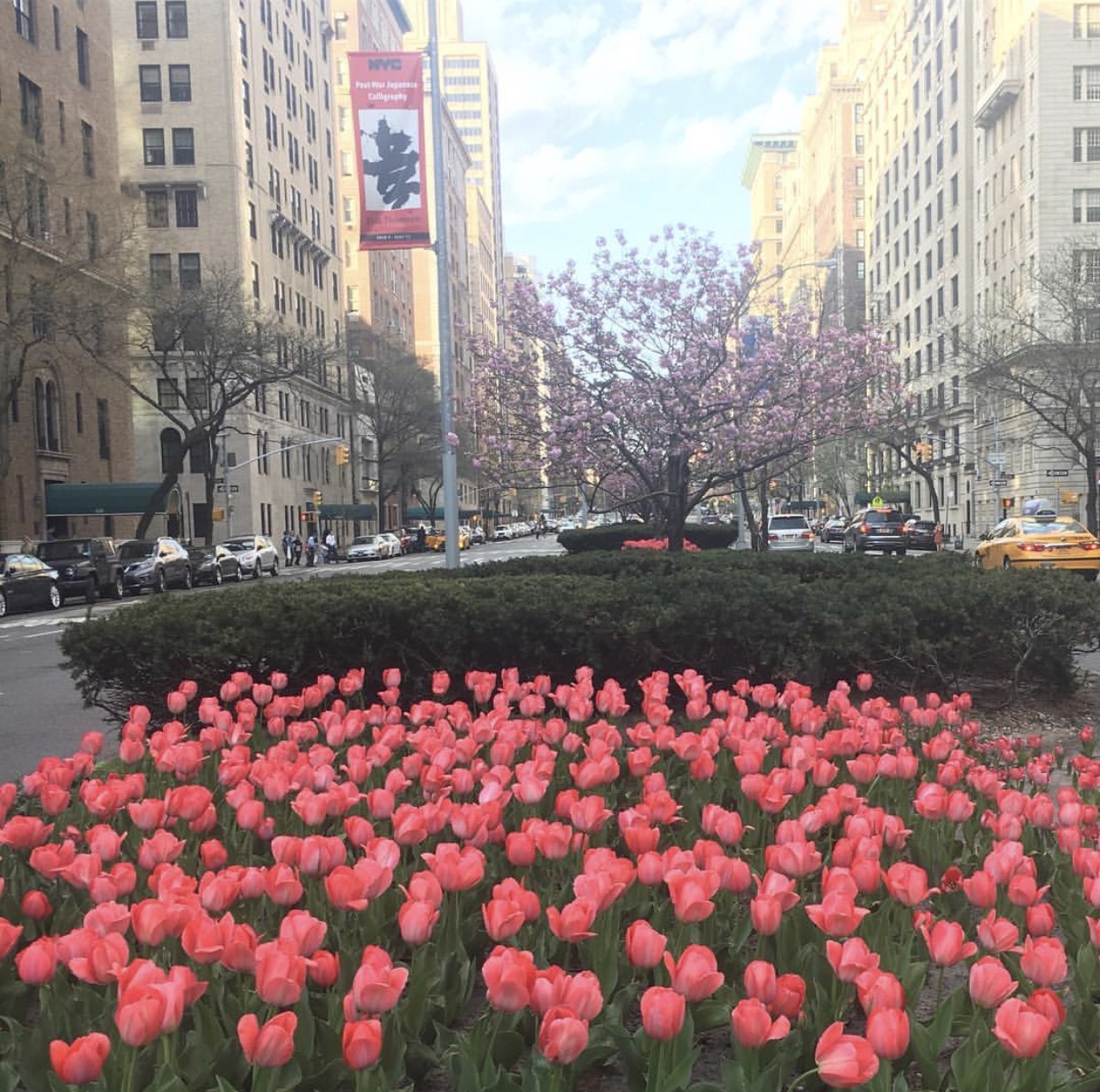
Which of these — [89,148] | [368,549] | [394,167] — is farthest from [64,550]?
[368,549]

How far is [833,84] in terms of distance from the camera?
4560 inches

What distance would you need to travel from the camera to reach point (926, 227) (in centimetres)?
8362

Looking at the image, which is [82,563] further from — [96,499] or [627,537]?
[627,537]

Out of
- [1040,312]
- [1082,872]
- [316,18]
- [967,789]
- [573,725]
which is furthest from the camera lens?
[316,18]

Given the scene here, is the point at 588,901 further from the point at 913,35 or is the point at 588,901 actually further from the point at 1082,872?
the point at 913,35

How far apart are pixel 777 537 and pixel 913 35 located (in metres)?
57.6

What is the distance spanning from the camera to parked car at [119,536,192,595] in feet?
114

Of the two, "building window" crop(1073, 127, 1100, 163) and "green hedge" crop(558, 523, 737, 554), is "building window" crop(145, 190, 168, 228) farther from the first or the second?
"building window" crop(1073, 127, 1100, 163)

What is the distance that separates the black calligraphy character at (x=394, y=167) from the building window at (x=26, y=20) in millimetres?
33749

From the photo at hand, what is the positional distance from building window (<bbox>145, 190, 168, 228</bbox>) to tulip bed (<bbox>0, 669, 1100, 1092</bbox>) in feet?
210

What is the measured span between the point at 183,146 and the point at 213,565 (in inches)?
1331

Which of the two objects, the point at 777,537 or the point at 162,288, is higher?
the point at 162,288

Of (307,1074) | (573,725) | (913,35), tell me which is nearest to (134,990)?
(307,1074)

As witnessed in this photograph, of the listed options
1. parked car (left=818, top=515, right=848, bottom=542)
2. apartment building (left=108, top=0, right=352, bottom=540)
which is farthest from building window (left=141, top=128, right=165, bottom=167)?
parked car (left=818, top=515, right=848, bottom=542)
